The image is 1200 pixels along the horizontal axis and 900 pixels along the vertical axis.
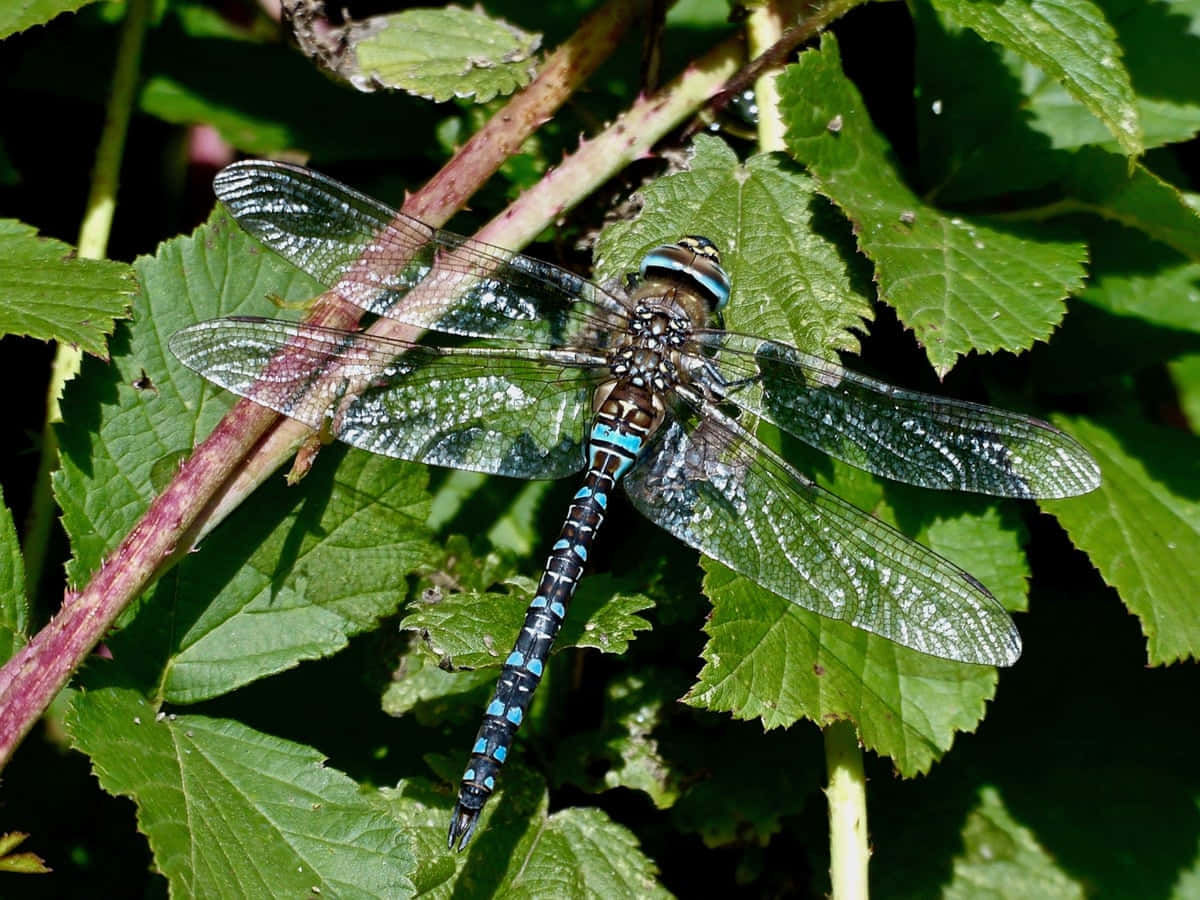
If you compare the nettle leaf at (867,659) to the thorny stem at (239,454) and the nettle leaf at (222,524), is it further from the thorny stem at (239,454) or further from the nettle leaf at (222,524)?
the thorny stem at (239,454)

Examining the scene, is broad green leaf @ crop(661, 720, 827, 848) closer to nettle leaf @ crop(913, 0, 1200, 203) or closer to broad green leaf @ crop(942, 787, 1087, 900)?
broad green leaf @ crop(942, 787, 1087, 900)

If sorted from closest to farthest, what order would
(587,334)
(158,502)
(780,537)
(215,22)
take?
(158,502), (780,537), (587,334), (215,22)

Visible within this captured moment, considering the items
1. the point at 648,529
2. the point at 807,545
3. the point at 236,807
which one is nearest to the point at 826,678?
the point at 807,545

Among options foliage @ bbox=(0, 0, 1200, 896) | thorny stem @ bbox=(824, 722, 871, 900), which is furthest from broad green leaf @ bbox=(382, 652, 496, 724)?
thorny stem @ bbox=(824, 722, 871, 900)

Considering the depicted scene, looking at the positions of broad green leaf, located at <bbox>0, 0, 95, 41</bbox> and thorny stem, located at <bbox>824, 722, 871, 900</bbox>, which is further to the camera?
broad green leaf, located at <bbox>0, 0, 95, 41</bbox>

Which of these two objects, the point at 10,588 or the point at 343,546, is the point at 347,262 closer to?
the point at 343,546

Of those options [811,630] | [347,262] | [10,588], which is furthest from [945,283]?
[10,588]

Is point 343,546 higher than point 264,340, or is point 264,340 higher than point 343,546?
point 264,340
